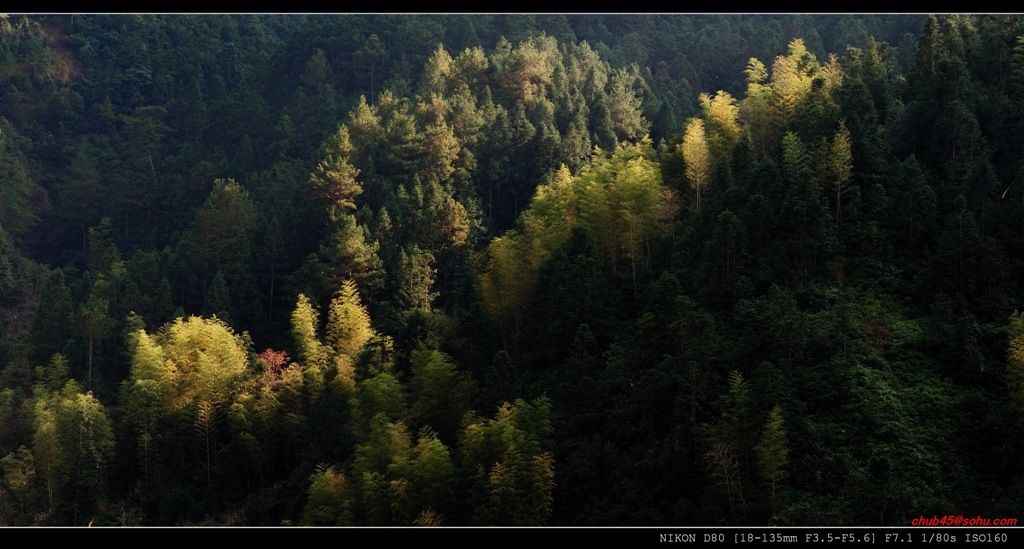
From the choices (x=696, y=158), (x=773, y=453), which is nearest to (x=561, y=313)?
(x=696, y=158)

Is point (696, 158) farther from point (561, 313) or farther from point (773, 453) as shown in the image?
point (773, 453)

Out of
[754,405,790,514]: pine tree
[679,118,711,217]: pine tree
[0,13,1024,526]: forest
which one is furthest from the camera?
[679,118,711,217]: pine tree

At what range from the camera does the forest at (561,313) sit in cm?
4022

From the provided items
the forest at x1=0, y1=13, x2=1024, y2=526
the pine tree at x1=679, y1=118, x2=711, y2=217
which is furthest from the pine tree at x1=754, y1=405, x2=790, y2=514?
the pine tree at x1=679, y1=118, x2=711, y2=217

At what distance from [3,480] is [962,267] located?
1915 inches

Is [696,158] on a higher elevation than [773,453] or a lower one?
higher

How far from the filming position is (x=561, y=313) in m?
49.8

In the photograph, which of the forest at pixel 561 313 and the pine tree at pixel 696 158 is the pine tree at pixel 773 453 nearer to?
the forest at pixel 561 313

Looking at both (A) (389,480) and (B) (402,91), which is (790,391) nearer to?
(A) (389,480)

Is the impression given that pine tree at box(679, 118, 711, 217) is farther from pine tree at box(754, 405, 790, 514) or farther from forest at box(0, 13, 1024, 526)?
pine tree at box(754, 405, 790, 514)

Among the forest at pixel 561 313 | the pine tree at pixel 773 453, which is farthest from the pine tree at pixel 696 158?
the pine tree at pixel 773 453

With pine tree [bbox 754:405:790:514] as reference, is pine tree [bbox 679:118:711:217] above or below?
above

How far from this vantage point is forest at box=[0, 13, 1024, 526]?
40219mm

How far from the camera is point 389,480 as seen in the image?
4553 cm
